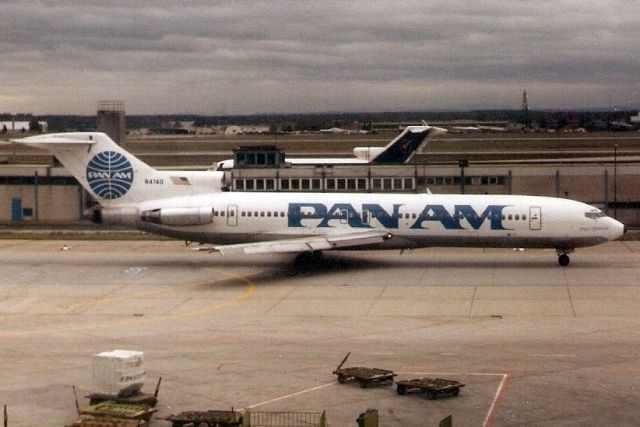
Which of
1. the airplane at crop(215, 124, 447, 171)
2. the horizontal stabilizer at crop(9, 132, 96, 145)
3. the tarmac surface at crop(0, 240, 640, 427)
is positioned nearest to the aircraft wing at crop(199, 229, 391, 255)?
the tarmac surface at crop(0, 240, 640, 427)

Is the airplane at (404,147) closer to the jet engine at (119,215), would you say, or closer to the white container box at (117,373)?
the jet engine at (119,215)

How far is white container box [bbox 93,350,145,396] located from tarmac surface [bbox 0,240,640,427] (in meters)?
0.75

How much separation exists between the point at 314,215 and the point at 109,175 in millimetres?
10160

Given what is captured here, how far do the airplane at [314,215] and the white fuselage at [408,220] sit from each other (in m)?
0.05

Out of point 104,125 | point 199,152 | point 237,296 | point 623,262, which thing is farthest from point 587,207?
point 199,152

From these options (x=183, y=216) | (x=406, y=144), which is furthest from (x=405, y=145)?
(x=183, y=216)

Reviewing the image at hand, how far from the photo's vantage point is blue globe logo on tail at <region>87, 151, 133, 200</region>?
5297cm

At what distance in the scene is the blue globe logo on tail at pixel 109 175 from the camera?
174ft

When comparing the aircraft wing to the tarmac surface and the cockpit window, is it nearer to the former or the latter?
the tarmac surface

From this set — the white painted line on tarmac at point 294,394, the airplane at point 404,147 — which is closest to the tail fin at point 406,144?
the airplane at point 404,147

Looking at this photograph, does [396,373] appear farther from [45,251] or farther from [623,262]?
[45,251]

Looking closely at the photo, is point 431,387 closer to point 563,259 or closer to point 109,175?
point 563,259

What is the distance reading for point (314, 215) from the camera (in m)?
51.4

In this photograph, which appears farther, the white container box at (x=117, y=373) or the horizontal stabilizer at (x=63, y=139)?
the horizontal stabilizer at (x=63, y=139)
